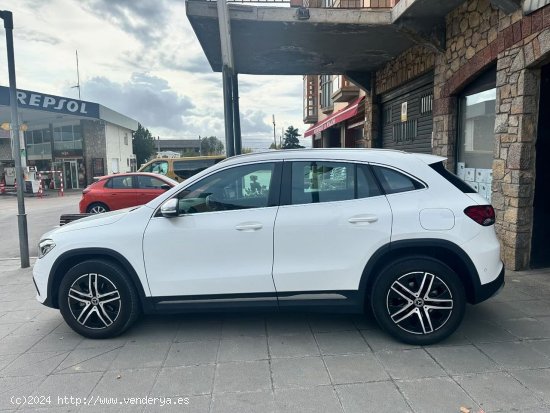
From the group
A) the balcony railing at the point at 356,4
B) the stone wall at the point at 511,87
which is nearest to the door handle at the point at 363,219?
the stone wall at the point at 511,87

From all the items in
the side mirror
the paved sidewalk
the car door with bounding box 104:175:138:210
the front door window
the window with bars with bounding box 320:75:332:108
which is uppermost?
the window with bars with bounding box 320:75:332:108

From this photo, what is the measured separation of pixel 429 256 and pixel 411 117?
6309mm

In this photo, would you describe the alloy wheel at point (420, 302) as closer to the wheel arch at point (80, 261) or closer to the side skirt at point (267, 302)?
the side skirt at point (267, 302)

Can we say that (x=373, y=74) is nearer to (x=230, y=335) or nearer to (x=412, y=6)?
(x=412, y=6)

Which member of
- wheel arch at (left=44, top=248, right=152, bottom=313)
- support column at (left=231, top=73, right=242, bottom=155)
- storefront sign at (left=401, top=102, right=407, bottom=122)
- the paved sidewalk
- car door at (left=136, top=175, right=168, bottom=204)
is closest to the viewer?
the paved sidewalk

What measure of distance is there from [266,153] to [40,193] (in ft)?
83.2

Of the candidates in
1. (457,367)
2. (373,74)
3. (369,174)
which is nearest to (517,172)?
(369,174)

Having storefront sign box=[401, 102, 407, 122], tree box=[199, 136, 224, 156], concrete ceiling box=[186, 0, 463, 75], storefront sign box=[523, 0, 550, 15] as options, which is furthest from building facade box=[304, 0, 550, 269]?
tree box=[199, 136, 224, 156]

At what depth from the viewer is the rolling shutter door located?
323 inches

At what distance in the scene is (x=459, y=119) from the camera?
23.1ft

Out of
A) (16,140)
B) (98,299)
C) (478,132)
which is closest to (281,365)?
(98,299)

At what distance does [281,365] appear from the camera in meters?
3.22

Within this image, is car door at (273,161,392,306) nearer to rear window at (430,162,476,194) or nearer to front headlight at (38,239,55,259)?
rear window at (430,162,476,194)

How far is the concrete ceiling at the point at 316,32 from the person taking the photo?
277 inches
